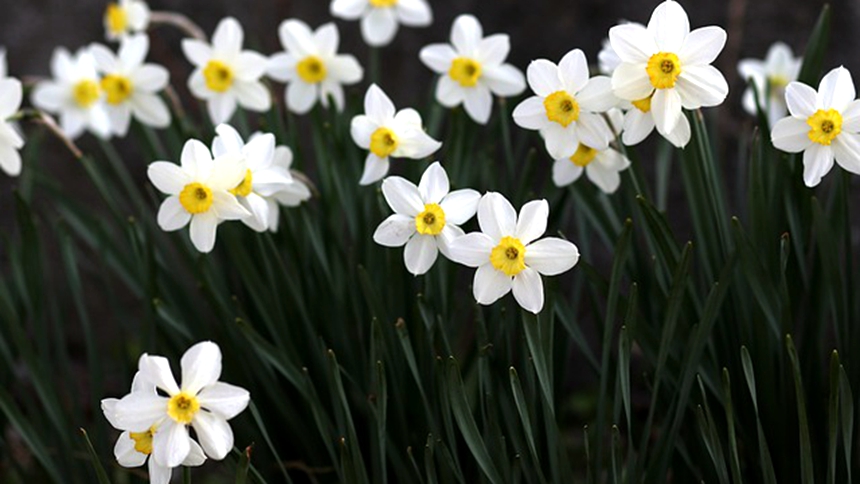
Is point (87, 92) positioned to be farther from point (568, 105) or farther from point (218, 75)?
point (568, 105)

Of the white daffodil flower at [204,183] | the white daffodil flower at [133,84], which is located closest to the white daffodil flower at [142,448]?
the white daffodil flower at [204,183]

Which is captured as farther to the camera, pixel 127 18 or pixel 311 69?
pixel 127 18

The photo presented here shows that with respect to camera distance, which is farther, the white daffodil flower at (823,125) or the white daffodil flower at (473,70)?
the white daffodil flower at (473,70)

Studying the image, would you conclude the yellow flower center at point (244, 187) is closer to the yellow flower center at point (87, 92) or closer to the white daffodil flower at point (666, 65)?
the white daffodil flower at point (666, 65)

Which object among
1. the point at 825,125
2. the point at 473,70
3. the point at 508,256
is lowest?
the point at 508,256

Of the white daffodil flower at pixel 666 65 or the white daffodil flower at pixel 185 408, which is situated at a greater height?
the white daffodil flower at pixel 666 65

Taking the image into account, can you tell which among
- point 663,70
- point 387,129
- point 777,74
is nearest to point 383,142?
point 387,129

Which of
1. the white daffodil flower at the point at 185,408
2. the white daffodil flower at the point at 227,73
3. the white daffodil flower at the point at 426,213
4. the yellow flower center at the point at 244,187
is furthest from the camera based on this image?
the white daffodil flower at the point at 227,73

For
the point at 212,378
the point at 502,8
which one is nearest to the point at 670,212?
the point at 502,8

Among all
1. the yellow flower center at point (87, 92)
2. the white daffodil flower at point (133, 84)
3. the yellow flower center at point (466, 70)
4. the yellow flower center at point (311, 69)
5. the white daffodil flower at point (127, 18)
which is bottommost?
the yellow flower center at point (466, 70)
